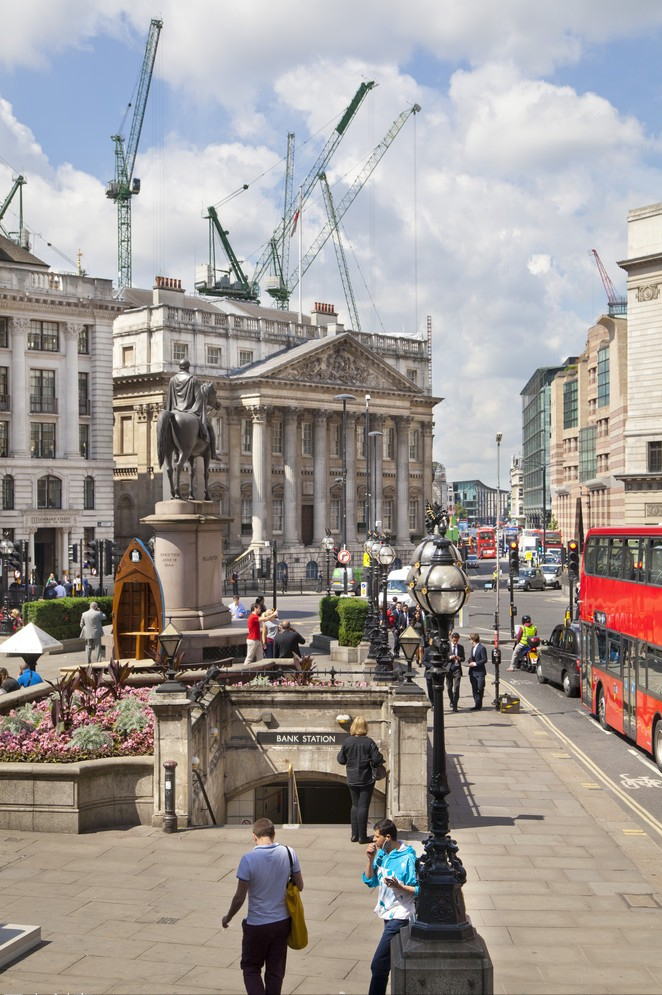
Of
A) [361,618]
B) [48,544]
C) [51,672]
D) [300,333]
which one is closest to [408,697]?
[51,672]

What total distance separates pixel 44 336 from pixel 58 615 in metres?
37.7

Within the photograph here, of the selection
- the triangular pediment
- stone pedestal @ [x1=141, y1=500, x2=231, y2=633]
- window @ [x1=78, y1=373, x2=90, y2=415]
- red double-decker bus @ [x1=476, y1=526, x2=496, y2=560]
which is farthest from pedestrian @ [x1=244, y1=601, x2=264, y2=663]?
red double-decker bus @ [x1=476, y1=526, x2=496, y2=560]

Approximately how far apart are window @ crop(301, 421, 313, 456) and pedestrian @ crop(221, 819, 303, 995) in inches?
3275

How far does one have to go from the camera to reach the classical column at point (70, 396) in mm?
68750

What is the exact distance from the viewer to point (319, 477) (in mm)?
91750

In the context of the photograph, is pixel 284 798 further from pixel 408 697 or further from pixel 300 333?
pixel 300 333

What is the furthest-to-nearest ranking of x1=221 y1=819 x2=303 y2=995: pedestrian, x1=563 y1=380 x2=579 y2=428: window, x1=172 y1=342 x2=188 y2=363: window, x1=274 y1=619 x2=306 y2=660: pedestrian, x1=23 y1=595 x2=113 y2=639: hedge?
x1=563 y1=380 x2=579 y2=428: window < x1=172 y1=342 x2=188 y2=363: window < x1=23 y1=595 x2=113 y2=639: hedge < x1=274 y1=619 x2=306 y2=660: pedestrian < x1=221 y1=819 x2=303 y2=995: pedestrian

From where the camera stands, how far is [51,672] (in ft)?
91.9

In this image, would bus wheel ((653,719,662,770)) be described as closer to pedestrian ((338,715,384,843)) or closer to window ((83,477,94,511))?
pedestrian ((338,715,384,843))

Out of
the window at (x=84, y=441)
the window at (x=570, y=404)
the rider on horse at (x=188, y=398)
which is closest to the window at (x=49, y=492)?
the window at (x=84, y=441)

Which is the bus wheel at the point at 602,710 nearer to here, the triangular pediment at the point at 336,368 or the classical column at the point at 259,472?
the classical column at the point at 259,472

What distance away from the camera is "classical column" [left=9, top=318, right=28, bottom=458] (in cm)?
6650

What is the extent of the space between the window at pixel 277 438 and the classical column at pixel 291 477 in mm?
395

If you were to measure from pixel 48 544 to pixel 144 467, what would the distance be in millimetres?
16534
